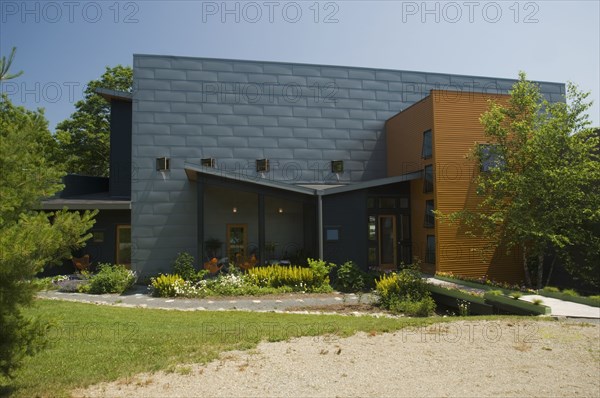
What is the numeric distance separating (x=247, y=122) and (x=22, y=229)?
1521cm

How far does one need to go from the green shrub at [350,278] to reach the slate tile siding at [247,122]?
5.38m

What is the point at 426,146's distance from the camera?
16.4m

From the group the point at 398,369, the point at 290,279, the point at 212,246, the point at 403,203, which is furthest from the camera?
the point at 212,246

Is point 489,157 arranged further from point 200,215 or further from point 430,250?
point 200,215

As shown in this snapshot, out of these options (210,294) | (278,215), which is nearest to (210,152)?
(278,215)

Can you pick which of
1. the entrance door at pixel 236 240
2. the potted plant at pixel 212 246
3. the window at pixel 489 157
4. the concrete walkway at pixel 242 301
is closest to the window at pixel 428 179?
the window at pixel 489 157

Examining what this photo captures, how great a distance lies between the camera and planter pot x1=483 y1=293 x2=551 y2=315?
945 centimetres

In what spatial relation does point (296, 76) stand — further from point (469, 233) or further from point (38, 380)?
point (38, 380)

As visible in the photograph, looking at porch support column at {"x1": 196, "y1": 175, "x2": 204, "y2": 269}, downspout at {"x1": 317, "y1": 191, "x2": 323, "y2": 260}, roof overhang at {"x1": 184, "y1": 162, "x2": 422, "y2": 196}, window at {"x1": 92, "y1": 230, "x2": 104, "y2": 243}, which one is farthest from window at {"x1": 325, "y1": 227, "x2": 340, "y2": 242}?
window at {"x1": 92, "y1": 230, "x2": 104, "y2": 243}

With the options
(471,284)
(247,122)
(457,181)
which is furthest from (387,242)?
(247,122)

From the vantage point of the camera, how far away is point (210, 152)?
1847cm

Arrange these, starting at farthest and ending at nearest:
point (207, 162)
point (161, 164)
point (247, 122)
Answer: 1. point (247, 122)
2. point (207, 162)
3. point (161, 164)

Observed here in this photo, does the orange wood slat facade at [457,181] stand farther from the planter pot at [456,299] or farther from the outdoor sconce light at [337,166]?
the outdoor sconce light at [337,166]

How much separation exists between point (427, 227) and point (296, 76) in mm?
9211
